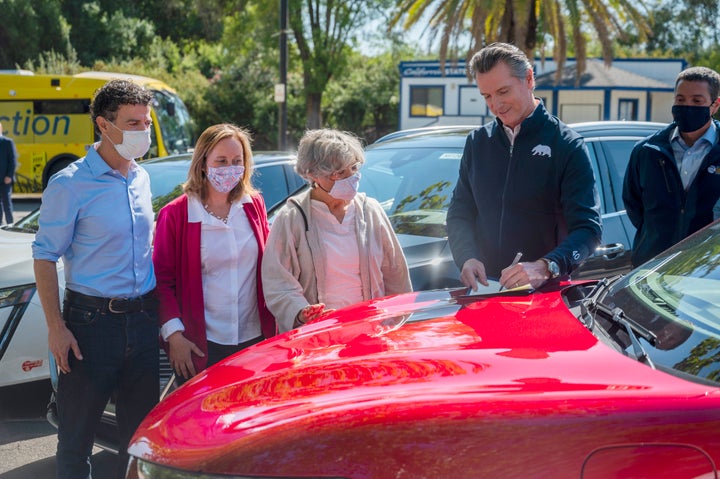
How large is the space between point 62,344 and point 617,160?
11.9 ft

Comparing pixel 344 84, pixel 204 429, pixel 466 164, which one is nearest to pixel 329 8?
pixel 344 84

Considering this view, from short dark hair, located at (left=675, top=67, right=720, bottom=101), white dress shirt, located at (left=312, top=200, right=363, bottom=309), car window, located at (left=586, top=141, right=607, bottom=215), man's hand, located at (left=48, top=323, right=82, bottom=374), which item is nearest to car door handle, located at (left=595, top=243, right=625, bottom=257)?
car window, located at (left=586, top=141, right=607, bottom=215)

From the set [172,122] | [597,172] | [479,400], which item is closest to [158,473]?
[479,400]

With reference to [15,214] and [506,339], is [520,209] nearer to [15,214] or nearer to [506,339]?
[506,339]

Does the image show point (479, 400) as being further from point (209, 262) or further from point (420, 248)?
point (420, 248)

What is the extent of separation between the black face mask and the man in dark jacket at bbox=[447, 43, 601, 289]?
98 centimetres

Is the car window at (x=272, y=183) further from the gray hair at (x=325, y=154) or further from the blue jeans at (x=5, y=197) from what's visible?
the blue jeans at (x=5, y=197)

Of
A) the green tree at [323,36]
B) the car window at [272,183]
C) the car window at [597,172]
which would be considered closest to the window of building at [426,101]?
the green tree at [323,36]

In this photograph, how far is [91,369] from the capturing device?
3295mm

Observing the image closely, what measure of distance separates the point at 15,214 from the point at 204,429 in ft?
56.3

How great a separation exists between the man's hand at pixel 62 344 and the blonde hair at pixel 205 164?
0.80m

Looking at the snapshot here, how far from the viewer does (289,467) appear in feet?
5.96

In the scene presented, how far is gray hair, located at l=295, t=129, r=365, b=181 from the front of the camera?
340 centimetres

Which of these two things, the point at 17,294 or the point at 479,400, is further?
the point at 17,294
